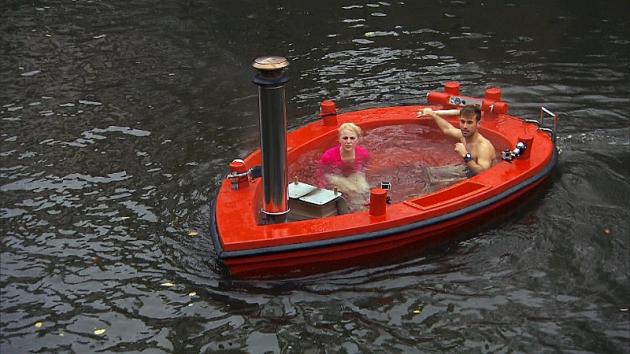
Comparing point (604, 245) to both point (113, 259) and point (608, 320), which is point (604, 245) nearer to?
point (608, 320)

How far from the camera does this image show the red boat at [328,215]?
259 inches

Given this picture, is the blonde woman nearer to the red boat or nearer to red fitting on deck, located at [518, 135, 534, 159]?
the red boat

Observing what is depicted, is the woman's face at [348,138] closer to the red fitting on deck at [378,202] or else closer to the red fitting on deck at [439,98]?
the red fitting on deck at [378,202]

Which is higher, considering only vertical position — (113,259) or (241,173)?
(241,173)

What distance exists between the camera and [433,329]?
6.19m

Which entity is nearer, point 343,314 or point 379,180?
point 343,314

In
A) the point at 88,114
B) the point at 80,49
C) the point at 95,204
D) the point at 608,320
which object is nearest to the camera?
the point at 608,320

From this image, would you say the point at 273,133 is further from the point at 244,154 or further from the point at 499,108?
the point at 499,108

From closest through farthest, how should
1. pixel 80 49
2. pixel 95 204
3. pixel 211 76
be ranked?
pixel 95 204 < pixel 211 76 < pixel 80 49

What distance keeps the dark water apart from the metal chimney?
27.6 inches

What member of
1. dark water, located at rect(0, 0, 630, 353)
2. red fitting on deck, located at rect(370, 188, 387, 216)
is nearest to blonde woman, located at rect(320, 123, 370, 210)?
red fitting on deck, located at rect(370, 188, 387, 216)

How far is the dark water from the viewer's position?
20.6 ft

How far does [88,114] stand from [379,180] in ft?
16.1

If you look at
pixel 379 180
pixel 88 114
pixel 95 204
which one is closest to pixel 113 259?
pixel 95 204
